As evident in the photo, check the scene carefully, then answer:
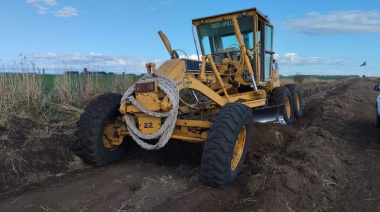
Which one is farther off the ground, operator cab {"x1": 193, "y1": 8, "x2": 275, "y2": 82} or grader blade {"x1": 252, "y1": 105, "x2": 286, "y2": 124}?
operator cab {"x1": 193, "y1": 8, "x2": 275, "y2": 82}

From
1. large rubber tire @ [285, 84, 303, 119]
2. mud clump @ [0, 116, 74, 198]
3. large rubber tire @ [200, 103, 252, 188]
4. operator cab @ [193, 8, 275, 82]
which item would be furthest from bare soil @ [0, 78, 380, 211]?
large rubber tire @ [285, 84, 303, 119]

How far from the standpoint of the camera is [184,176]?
5.60 m

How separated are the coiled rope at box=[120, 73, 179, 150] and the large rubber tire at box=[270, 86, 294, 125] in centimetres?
444

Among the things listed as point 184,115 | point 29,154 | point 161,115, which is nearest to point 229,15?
point 184,115

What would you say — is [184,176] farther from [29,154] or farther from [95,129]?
[29,154]

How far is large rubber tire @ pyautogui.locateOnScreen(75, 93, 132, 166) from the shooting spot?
5.95m

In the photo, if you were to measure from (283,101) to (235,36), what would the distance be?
2.06 meters

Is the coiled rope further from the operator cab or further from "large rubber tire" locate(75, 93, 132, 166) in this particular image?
the operator cab

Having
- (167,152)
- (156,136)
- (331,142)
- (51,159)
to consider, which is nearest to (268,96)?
(331,142)

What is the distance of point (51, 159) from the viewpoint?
674 centimetres

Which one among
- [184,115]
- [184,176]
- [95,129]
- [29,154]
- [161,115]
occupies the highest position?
[161,115]

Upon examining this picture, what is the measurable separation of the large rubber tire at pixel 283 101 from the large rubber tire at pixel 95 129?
4597mm

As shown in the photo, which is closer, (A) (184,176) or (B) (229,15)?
(A) (184,176)

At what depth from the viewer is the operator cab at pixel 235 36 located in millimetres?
8461
